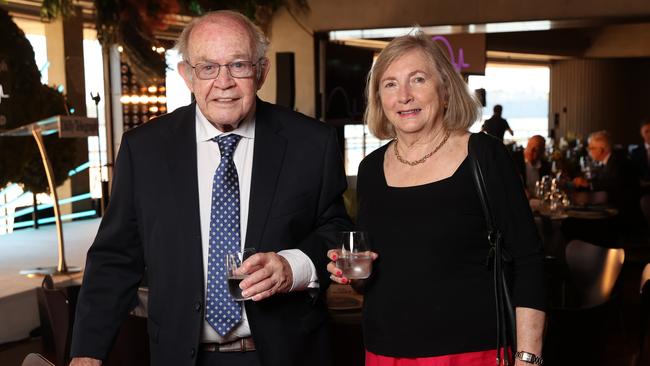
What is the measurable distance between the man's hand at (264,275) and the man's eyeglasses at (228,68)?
461 mm

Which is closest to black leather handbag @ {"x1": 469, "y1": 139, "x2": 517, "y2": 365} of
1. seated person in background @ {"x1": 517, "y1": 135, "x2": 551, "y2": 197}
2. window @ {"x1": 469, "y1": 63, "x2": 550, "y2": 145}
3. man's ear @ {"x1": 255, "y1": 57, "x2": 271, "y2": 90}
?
man's ear @ {"x1": 255, "y1": 57, "x2": 271, "y2": 90}

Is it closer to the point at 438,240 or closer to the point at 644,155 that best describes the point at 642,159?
the point at 644,155

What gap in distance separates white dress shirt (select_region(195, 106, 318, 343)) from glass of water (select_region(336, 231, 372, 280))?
8 cm

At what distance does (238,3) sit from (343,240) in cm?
608

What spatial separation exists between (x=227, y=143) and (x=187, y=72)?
0.70ft

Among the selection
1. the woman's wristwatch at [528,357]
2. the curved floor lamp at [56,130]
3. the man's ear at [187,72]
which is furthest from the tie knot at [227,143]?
the curved floor lamp at [56,130]

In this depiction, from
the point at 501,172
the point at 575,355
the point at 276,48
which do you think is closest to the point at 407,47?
the point at 501,172

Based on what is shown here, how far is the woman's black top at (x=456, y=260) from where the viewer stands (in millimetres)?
1982

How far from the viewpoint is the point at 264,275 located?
5.80ft

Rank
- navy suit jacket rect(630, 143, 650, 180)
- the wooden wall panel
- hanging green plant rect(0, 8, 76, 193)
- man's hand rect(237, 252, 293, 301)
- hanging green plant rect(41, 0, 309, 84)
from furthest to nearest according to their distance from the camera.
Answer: the wooden wall panel → navy suit jacket rect(630, 143, 650, 180) → hanging green plant rect(41, 0, 309, 84) → hanging green plant rect(0, 8, 76, 193) → man's hand rect(237, 252, 293, 301)

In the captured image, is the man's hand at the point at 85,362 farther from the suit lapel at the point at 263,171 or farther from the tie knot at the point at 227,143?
the tie knot at the point at 227,143

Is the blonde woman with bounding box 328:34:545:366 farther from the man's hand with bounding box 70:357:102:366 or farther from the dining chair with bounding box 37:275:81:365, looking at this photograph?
the dining chair with bounding box 37:275:81:365

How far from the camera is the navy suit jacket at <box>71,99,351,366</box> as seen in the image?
1955 millimetres

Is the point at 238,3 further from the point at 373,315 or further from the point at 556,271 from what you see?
the point at 373,315
